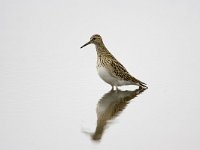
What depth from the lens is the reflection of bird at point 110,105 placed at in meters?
10.7

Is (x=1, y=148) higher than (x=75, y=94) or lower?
lower

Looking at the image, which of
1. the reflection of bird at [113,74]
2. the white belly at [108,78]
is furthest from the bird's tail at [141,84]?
the white belly at [108,78]

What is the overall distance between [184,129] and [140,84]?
10.3ft

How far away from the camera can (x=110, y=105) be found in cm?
1219

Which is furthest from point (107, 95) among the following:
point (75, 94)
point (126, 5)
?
point (126, 5)

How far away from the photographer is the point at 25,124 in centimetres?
1071

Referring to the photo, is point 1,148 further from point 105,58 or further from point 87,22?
point 87,22

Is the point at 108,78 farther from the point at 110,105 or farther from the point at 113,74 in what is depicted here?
the point at 110,105

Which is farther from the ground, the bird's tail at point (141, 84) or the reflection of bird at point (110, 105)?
Answer: the bird's tail at point (141, 84)

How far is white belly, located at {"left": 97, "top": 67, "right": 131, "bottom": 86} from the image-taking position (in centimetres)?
1351

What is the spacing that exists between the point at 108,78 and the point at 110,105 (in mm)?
1421

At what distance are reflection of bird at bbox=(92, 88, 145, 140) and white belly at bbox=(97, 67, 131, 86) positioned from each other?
0.18m

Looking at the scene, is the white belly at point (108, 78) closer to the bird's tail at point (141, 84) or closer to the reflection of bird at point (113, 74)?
the reflection of bird at point (113, 74)

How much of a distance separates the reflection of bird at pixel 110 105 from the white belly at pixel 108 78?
176 mm
